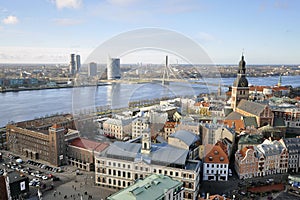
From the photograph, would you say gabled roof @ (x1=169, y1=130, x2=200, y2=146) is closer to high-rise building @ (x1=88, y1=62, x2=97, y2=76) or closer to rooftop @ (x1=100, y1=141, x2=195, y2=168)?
rooftop @ (x1=100, y1=141, x2=195, y2=168)

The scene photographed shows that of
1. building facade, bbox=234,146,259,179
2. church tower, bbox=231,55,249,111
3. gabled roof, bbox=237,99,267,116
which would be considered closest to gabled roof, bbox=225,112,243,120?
gabled roof, bbox=237,99,267,116

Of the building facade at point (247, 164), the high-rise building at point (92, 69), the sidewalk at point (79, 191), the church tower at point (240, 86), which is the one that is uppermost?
the high-rise building at point (92, 69)

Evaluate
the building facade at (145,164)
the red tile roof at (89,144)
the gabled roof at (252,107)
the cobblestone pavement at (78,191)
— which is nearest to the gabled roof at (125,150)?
the building facade at (145,164)

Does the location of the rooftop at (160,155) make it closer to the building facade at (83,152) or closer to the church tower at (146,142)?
the church tower at (146,142)

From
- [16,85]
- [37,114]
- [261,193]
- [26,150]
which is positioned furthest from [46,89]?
[261,193]

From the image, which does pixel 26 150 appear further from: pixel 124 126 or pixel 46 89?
pixel 46 89
